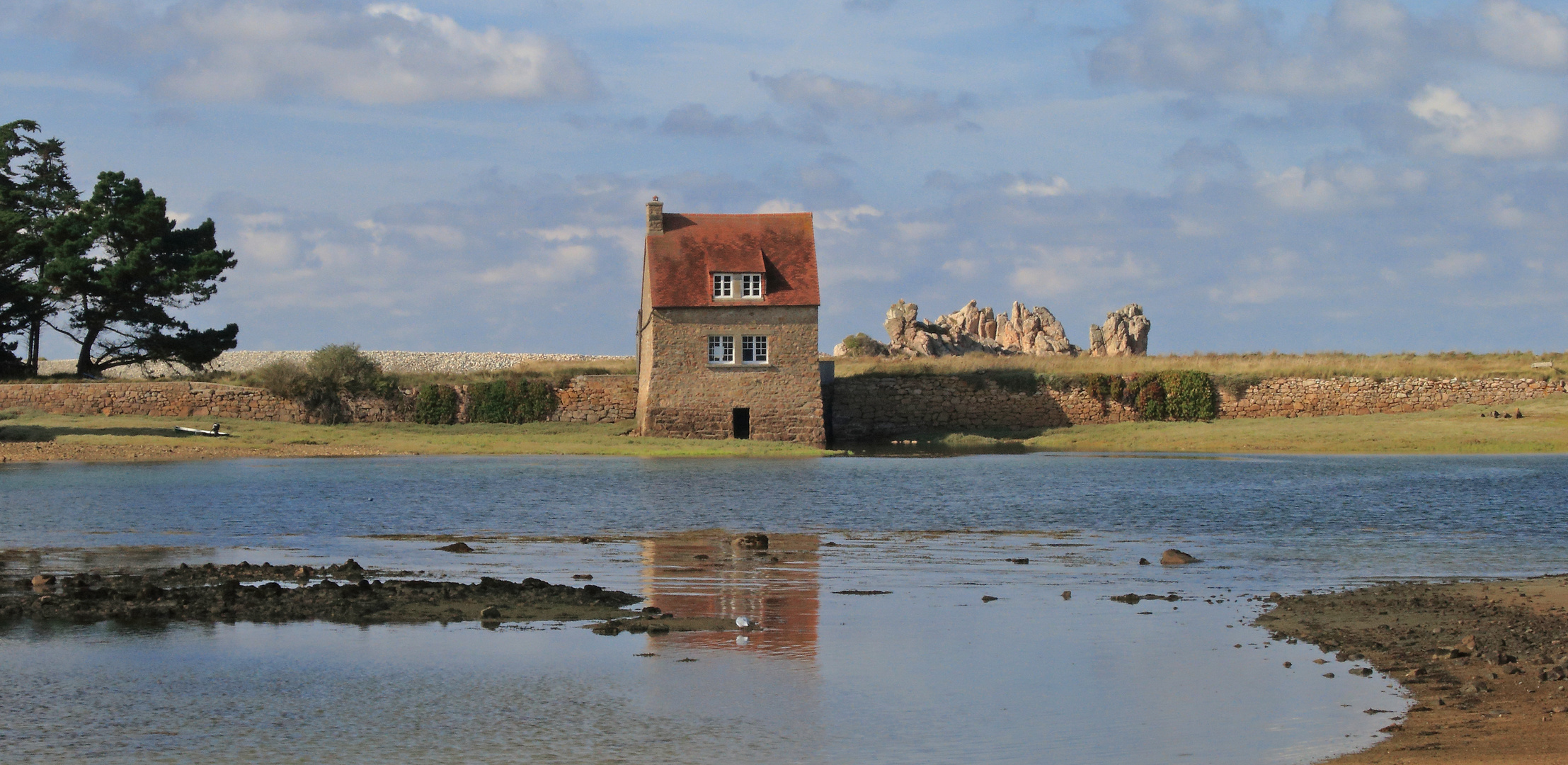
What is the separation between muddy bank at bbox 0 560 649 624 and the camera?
42.4ft

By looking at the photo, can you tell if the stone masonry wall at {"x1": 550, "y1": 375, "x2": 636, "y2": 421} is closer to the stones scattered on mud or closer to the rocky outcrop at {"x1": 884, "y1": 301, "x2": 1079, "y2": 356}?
the rocky outcrop at {"x1": 884, "y1": 301, "x2": 1079, "y2": 356}

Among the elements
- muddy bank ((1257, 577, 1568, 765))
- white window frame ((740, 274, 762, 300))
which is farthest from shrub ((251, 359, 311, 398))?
muddy bank ((1257, 577, 1568, 765))

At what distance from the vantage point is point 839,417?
53250 millimetres

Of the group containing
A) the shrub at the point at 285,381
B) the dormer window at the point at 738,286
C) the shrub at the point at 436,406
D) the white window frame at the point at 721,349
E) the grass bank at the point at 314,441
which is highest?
the dormer window at the point at 738,286

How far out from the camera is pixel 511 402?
51.7 meters

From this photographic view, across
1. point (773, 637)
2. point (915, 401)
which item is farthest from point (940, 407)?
point (773, 637)

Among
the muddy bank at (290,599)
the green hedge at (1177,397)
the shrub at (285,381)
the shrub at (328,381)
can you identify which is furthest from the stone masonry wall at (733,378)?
the muddy bank at (290,599)

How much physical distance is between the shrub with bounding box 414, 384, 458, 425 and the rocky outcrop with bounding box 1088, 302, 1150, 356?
3871 cm

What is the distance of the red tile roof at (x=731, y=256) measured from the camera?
4666 centimetres

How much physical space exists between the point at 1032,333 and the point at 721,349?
131ft

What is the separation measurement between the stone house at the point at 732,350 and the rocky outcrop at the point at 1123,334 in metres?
33.7

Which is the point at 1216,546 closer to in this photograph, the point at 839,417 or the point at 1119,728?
the point at 1119,728

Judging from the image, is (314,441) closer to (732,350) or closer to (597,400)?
(597,400)

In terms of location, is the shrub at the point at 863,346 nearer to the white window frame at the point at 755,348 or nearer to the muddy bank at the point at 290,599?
the white window frame at the point at 755,348
